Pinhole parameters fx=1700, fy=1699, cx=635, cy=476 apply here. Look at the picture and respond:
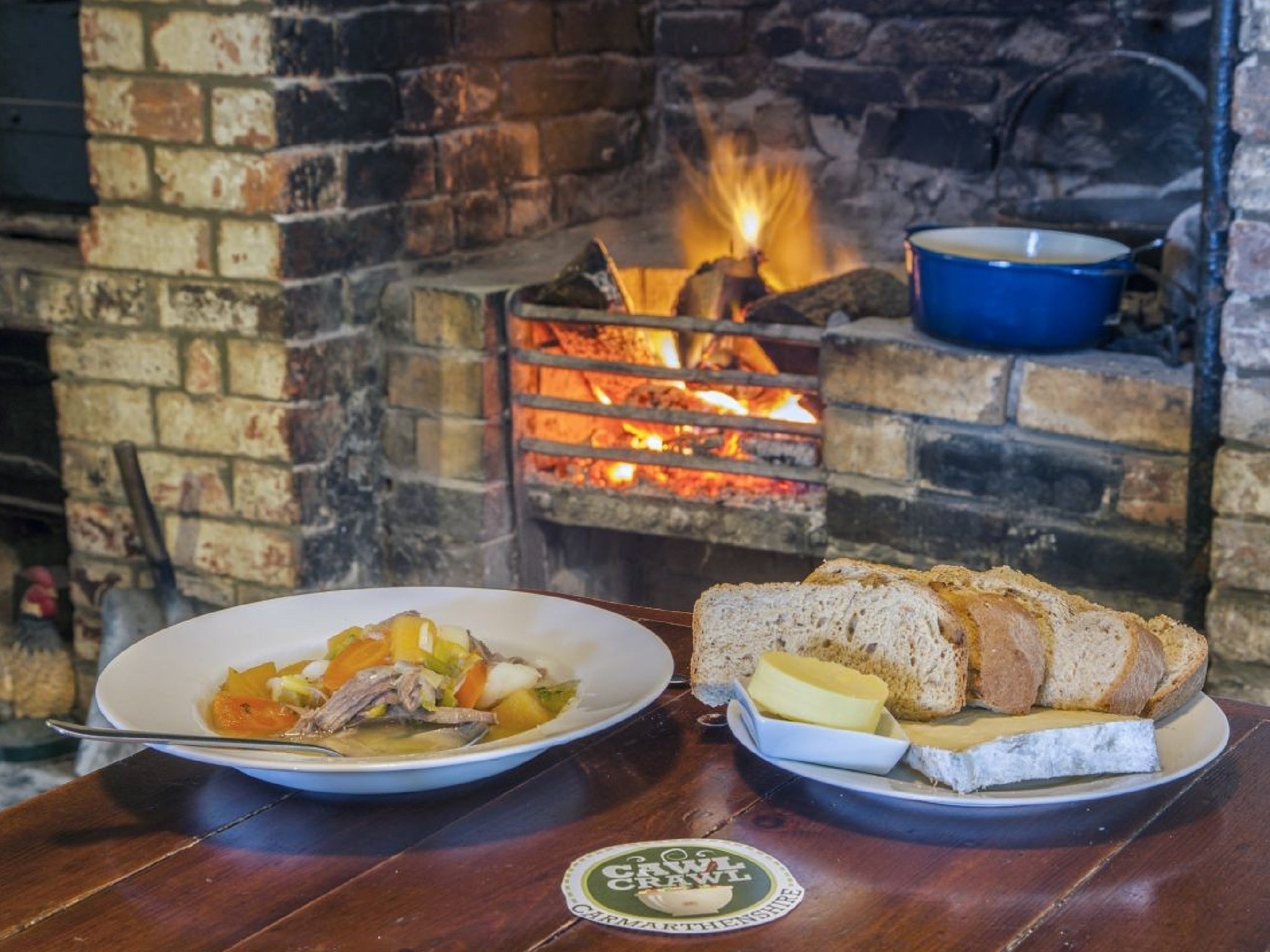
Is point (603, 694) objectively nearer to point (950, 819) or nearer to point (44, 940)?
point (950, 819)

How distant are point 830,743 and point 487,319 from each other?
6.35 feet

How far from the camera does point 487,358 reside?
311cm

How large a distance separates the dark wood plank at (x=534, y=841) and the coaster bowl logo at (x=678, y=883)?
0.03 meters

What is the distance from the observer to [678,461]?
3037 mm

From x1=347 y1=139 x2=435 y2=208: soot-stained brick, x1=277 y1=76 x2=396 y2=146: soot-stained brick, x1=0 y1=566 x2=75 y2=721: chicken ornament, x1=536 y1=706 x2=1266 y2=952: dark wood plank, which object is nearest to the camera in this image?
x1=536 y1=706 x2=1266 y2=952: dark wood plank

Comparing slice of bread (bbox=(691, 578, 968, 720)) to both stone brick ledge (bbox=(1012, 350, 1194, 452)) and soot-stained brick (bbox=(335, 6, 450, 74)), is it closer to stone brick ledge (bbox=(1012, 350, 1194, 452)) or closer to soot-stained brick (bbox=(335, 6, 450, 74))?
stone brick ledge (bbox=(1012, 350, 1194, 452))

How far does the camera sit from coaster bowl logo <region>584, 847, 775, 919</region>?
3.70ft

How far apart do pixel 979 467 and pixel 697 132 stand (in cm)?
144

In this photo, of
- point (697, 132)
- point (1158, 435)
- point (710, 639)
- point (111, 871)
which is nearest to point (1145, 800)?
point (710, 639)

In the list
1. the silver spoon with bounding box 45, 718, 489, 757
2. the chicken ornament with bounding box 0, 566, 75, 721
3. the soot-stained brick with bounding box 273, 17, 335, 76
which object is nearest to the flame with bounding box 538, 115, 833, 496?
the soot-stained brick with bounding box 273, 17, 335, 76

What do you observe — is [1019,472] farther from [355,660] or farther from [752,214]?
[355,660]

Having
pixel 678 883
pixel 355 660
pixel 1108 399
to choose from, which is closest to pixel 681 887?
pixel 678 883

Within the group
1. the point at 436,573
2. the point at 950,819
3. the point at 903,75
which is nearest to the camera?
the point at 950,819

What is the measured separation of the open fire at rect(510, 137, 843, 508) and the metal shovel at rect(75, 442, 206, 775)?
0.69 meters
